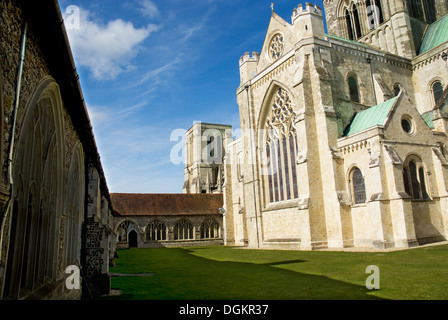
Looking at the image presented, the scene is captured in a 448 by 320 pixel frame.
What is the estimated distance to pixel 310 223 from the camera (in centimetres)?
2059

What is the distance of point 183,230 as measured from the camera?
3997 cm

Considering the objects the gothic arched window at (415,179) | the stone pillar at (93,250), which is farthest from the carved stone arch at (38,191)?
the gothic arched window at (415,179)

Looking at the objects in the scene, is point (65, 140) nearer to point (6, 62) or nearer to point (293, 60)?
point (6, 62)

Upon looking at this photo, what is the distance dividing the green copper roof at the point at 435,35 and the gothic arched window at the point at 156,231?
3050 centimetres

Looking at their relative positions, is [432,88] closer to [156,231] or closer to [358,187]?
[358,187]

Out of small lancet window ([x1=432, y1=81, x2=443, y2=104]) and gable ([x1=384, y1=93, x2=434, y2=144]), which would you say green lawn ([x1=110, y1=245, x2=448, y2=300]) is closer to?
gable ([x1=384, y1=93, x2=434, y2=144])

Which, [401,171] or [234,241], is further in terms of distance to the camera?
[234,241]

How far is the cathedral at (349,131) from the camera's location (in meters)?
18.9

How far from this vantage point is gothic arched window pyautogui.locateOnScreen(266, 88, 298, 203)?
2445cm

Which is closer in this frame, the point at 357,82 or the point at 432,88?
the point at 357,82

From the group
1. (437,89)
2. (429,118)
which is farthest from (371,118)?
(437,89)

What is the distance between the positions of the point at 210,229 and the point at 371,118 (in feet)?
82.3
